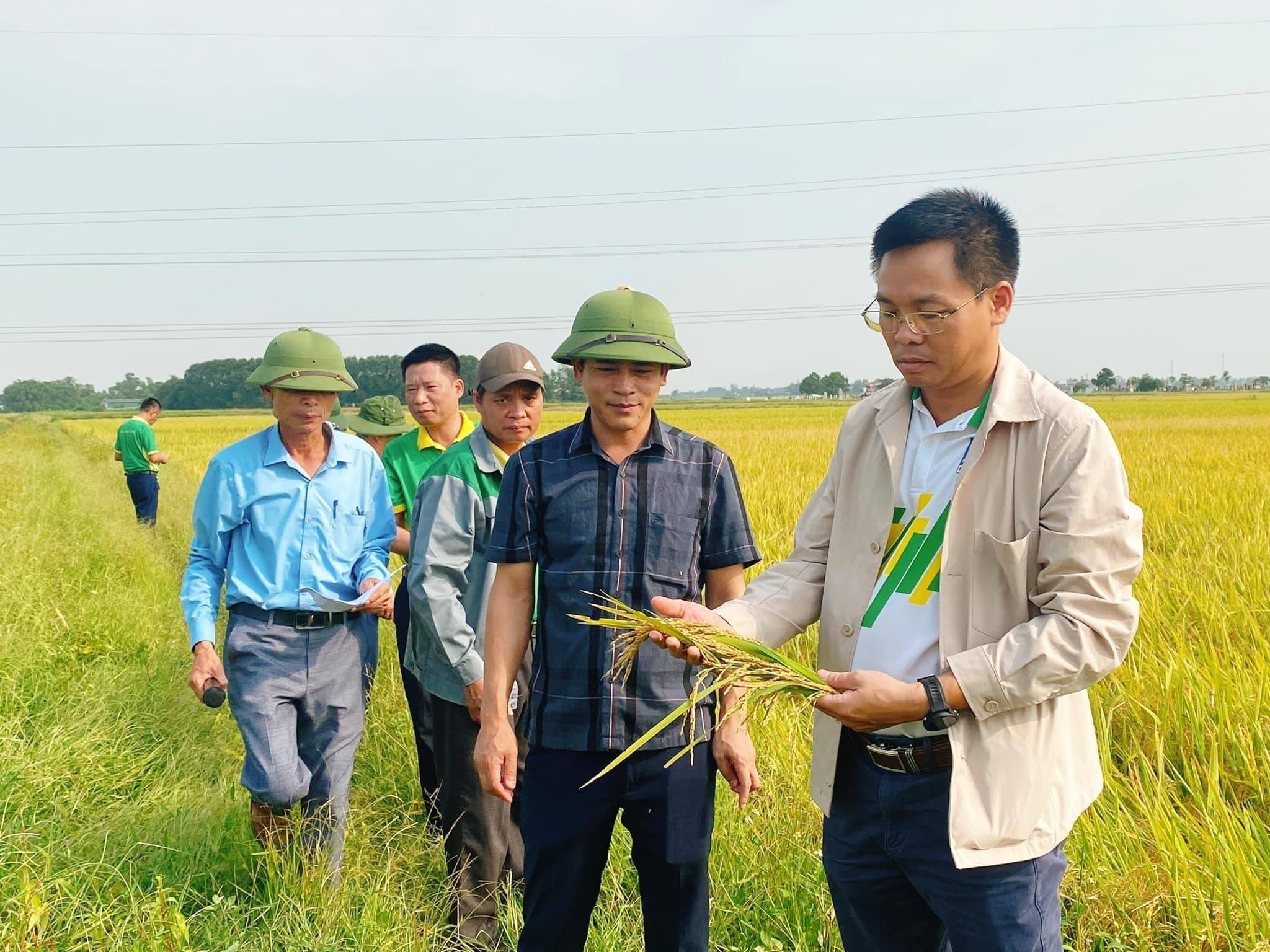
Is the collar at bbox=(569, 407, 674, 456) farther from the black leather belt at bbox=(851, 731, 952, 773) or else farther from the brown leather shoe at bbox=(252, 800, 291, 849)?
the brown leather shoe at bbox=(252, 800, 291, 849)

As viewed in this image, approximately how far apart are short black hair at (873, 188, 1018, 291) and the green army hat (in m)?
4.22

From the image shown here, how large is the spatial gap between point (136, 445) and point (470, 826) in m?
9.06

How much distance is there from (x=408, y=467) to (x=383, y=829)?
5.64 ft

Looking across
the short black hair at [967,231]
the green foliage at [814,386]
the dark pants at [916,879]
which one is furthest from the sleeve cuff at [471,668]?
the green foliage at [814,386]

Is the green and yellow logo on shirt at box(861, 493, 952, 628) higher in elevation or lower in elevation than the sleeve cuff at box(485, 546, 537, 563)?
higher

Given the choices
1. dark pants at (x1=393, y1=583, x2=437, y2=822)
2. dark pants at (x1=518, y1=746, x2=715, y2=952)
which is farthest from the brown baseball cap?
dark pants at (x1=518, y1=746, x2=715, y2=952)

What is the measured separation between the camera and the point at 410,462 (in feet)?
15.2

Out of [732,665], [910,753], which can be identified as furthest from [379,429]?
[910,753]

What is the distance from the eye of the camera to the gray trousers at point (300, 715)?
3117 mm

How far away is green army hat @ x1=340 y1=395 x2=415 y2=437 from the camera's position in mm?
5672

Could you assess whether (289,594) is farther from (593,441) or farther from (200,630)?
(593,441)

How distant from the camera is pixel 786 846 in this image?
302 centimetres

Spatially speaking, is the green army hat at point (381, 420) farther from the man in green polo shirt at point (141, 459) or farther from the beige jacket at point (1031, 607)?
the man in green polo shirt at point (141, 459)

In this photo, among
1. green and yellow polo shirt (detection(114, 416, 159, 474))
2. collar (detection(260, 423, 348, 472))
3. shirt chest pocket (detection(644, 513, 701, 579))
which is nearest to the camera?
shirt chest pocket (detection(644, 513, 701, 579))
